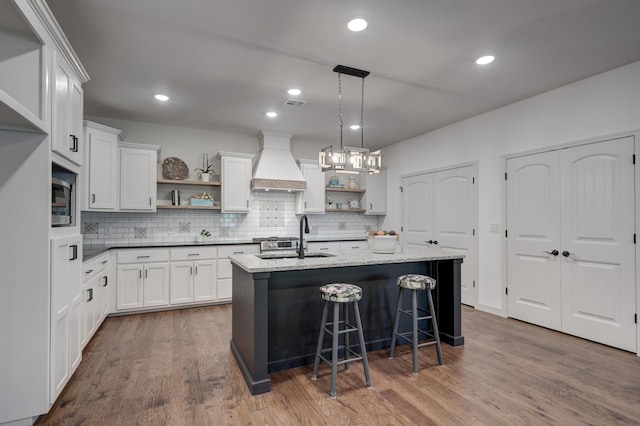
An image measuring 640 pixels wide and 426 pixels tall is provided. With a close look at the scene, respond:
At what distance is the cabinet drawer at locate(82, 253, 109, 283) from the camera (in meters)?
3.11

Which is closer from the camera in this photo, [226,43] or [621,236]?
[226,43]

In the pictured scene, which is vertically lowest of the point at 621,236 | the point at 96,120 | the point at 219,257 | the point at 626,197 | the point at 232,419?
the point at 232,419

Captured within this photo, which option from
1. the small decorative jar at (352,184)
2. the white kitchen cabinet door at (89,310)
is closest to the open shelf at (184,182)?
the white kitchen cabinet door at (89,310)

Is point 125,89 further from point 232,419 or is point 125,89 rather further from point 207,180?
point 232,419

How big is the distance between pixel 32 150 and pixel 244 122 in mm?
3186

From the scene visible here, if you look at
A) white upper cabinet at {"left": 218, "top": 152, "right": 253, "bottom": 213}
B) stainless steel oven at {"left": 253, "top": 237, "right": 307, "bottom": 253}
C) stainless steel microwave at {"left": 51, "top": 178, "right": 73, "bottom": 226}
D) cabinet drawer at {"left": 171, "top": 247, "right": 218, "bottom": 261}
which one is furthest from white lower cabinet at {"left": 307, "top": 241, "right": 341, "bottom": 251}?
stainless steel microwave at {"left": 51, "top": 178, "right": 73, "bottom": 226}

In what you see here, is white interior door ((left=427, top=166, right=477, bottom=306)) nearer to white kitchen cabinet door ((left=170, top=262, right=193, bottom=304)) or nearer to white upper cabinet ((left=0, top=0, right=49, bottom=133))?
white kitchen cabinet door ((left=170, top=262, right=193, bottom=304))

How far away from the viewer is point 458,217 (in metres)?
4.97

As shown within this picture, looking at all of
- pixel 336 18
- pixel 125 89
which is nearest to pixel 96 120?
pixel 125 89

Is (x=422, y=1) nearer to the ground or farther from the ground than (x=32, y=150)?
farther from the ground

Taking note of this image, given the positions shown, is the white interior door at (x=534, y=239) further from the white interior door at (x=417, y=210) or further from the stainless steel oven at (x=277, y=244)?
the stainless steel oven at (x=277, y=244)

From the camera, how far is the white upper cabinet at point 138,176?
4586 mm

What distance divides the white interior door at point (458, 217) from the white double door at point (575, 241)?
1.83 feet

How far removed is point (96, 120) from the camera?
4.75 m
